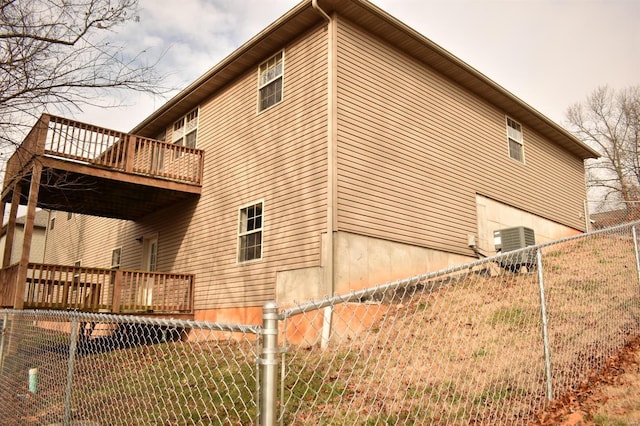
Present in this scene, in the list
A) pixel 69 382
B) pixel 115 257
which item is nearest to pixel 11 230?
pixel 115 257

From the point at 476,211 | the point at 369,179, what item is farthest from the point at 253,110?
the point at 476,211

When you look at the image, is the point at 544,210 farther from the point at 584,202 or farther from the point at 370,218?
the point at 370,218

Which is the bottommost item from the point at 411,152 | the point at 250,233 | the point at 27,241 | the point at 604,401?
the point at 604,401

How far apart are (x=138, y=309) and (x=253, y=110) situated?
5754 millimetres

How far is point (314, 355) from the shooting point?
7.85m

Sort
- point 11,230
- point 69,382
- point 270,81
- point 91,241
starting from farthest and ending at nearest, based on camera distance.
A: 1. point 91,241
2. point 270,81
3. point 11,230
4. point 69,382

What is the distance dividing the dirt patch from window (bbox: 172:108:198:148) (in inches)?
482

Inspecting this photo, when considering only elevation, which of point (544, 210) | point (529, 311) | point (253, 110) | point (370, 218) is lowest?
point (529, 311)

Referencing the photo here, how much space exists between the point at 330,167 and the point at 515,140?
29.0 ft

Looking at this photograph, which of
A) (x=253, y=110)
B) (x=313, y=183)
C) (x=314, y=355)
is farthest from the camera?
(x=253, y=110)

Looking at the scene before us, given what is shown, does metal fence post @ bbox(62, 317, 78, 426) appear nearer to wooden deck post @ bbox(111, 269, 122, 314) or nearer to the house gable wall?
the house gable wall

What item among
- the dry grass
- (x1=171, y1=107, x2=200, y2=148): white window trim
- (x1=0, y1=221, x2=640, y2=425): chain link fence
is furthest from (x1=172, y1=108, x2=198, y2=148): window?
the dry grass

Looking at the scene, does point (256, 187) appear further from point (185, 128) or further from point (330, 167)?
point (185, 128)

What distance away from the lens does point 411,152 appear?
11.2m
